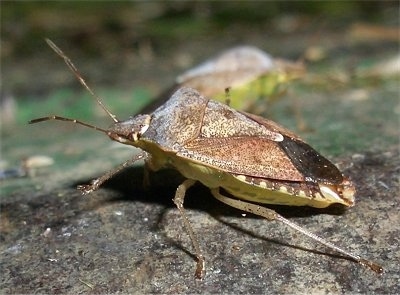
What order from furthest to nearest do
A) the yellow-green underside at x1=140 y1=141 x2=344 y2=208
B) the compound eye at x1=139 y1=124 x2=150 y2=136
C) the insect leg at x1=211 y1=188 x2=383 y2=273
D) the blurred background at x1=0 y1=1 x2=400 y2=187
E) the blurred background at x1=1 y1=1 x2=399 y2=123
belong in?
the blurred background at x1=1 y1=1 x2=399 y2=123 → the blurred background at x1=0 y1=1 x2=400 y2=187 → the compound eye at x1=139 y1=124 x2=150 y2=136 → the yellow-green underside at x1=140 y1=141 x2=344 y2=208 → the insect leg at x1=211 y1=188 x2=383 y2=273

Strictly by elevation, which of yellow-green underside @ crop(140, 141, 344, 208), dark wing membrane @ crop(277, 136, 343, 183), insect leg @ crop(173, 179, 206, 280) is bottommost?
insect leg @ crop(173, 179, 206, 280)

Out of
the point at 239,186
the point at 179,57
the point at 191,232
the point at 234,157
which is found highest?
the point at 234,157

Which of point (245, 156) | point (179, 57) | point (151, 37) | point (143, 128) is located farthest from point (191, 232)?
point (151, 37)

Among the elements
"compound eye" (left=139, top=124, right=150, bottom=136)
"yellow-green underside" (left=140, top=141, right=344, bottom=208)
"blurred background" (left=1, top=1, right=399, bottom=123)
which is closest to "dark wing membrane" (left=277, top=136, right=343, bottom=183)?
"yellow-green underside" (left=140, top=141, right=344, bottom=208)

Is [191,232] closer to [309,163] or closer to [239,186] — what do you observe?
[239,186]

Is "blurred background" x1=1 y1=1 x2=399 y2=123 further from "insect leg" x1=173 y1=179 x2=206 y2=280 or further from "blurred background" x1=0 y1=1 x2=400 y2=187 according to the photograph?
"insect leg" x1=173 y1=179 x2=206 y2=280

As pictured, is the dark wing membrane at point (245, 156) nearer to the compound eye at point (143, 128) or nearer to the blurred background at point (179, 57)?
the compound eye at point (143, 128)

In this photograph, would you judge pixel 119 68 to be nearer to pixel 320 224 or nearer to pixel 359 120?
pixel 359 120

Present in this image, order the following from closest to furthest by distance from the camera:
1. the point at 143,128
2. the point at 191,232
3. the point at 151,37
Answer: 1. the point at 191,232
2. the point at 143,128
3. the point at 151,37

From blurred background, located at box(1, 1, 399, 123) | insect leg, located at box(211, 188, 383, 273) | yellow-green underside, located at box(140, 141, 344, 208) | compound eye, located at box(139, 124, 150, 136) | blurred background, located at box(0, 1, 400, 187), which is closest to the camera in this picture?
insect leg, located at box(211, 188, 383, 273)
